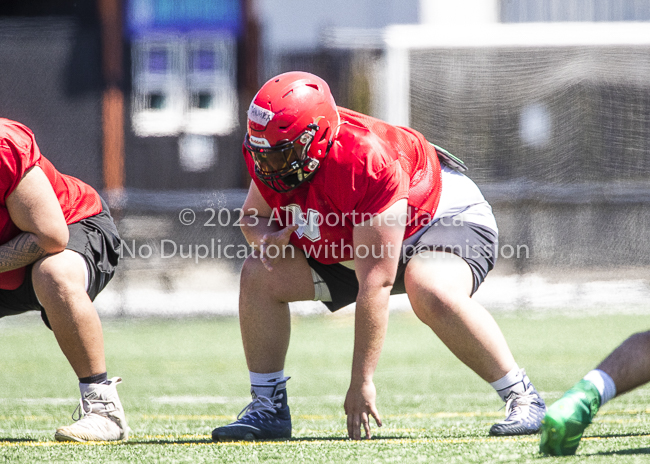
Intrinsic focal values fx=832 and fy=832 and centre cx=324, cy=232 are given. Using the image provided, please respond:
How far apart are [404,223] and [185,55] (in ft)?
28.5

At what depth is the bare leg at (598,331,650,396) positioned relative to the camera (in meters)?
2.31

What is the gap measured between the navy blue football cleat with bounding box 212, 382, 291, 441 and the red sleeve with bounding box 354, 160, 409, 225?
781 mm

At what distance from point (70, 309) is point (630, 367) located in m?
1.82

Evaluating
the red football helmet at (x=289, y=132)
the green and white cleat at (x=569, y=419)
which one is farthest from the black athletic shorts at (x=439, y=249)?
the green and white cleat at (x=569, y=419)

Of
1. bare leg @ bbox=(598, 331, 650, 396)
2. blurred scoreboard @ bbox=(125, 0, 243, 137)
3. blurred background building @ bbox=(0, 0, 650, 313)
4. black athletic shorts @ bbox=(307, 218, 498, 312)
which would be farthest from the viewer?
blurred scoreboard @ bbox=(125, 0, 243, 137)

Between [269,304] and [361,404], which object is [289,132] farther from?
[361,404]

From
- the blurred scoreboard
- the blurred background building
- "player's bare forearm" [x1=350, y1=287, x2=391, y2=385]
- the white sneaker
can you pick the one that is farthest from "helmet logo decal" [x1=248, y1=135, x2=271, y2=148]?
the blurred scoreboard

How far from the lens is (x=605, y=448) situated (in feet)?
7.93

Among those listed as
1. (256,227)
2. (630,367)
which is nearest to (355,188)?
(256,227)

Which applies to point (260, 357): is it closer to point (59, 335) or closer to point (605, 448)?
point (59, 335)

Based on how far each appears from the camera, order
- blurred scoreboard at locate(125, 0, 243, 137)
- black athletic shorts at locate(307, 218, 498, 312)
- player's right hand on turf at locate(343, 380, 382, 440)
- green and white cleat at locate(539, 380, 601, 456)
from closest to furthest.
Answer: green and white cleat at locate(539, 380, 601, 456)
player's right hand on turf at locate(343, 380, 382, 440)
black athletic shorts at locate(307, 218, 498, 312)
blurred scoreboard at locate(125, 0, 243, 137)

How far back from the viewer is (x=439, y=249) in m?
2.83

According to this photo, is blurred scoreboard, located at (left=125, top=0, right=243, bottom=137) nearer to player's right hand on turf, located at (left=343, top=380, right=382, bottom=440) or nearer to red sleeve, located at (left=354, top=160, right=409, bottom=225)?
red sleeve, located at (left=354, top=160, right=409, bottom=225)

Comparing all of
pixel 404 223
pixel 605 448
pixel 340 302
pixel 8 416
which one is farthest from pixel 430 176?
pixel 8 416
